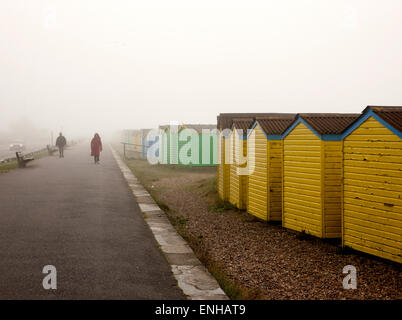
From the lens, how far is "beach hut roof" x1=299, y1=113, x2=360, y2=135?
28.0ft

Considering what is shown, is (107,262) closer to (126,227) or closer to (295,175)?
(126,227)

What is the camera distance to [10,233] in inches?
304

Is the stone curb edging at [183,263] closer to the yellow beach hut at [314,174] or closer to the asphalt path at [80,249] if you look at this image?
the asphalt path at [80,249]

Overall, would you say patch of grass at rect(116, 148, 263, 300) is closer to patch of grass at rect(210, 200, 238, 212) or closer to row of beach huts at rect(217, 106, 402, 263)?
patch of grass at rect(210, 200, 238, 212)

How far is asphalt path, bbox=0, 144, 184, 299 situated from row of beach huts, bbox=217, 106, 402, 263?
10.4 ft

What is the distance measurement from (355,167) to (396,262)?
168 centimetres

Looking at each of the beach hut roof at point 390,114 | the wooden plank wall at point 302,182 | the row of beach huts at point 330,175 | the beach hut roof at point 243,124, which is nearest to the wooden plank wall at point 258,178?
the row of beach huts at point 330,175

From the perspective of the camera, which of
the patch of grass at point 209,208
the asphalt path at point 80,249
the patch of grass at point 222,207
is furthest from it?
the patch of grass at point 222,207

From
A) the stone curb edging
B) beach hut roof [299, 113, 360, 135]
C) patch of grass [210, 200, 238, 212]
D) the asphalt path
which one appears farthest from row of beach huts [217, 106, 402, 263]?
the asphalt path

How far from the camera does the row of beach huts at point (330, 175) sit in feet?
22.2

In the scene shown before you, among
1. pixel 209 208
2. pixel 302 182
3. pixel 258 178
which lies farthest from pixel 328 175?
pixel 209 208
